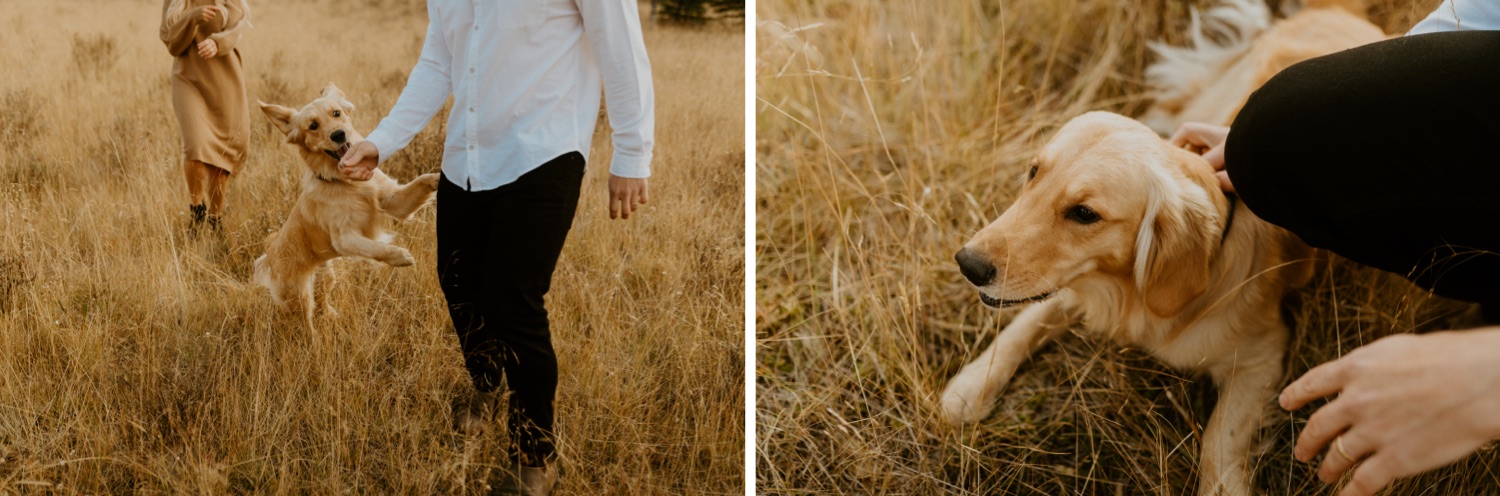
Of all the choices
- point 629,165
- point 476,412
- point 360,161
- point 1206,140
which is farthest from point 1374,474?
point 360,161

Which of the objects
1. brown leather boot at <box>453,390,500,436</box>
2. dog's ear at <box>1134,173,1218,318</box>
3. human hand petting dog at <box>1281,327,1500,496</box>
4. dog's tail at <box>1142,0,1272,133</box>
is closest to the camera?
human hand petting dog at <box>1281,327,1500,496</box>

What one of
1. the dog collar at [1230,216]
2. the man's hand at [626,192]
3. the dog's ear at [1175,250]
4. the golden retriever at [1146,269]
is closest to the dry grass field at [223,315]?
the man's hand at [626,192]

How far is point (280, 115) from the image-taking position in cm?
143

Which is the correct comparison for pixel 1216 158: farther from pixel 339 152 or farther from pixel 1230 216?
pixel 339 152

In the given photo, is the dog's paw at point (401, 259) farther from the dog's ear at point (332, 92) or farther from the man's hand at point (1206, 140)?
the man's hand at point (1206, 140)

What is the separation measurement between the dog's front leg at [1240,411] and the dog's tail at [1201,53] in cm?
75

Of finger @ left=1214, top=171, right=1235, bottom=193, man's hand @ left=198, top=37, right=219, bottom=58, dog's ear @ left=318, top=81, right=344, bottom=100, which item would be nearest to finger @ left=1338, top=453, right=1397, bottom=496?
finger @ left=1214, top=171, right=1235, bottom=193

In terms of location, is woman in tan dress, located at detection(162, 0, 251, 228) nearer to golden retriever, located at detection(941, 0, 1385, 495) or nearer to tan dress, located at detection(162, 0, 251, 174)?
tan dress, located at detection(162, 0, 251, 174)

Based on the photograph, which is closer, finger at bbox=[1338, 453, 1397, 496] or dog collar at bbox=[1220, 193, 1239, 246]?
finger at bbox=[1338, 453, 1397, 496]

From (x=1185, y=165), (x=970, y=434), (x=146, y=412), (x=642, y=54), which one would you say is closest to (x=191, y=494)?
(x=146, y=412)

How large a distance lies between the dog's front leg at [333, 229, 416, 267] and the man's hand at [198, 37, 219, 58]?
339mm

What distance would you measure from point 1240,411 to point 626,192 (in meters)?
1.11

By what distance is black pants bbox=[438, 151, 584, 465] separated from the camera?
1.41m

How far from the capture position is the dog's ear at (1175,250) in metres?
1.36
